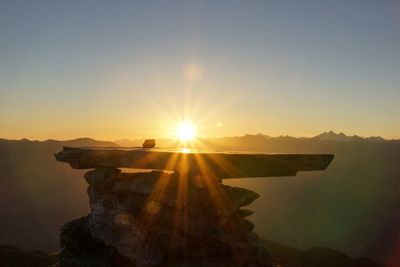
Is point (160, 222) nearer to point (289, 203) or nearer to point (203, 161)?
point (203, 161)

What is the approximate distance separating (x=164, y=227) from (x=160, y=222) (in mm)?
176

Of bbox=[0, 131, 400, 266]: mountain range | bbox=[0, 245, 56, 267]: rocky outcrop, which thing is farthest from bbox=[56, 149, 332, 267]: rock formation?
bbox=[0, 131, 400, 266]: mountain range

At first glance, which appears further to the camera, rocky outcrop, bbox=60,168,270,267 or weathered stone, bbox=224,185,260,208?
weathered stone, bbox=224,185,260,208

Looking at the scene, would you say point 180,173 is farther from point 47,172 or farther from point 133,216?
point 47,172

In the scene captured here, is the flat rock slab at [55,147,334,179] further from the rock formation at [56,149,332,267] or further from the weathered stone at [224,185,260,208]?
the weathered stone at [224,185,260,208]

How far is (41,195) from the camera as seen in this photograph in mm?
96438

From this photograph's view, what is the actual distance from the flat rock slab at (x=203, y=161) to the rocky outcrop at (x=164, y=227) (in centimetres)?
53

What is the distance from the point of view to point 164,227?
39.8 ft

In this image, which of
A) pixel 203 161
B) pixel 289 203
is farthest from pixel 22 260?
pixel 289 203

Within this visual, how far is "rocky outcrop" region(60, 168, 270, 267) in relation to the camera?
1192cm

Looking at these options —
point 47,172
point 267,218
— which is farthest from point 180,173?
point 47,172

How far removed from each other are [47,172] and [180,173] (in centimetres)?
10219

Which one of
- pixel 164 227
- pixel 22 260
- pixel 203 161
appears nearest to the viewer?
pixel 203 161

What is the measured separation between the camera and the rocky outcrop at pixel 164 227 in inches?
469
